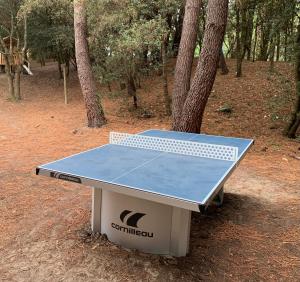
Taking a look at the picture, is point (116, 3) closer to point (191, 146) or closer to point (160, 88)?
point (160, 88)

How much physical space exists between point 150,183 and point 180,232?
902 millimetres

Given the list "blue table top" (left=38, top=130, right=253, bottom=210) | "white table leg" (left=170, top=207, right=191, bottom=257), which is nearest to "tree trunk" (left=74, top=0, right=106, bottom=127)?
"blue table top" (left=38, top=130, right=253, bottom=210)

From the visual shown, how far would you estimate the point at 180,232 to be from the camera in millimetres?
3412

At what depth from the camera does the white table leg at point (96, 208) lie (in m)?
3.82

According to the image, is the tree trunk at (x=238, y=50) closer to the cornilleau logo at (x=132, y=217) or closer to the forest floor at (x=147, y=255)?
the forest floor at (x=147, y=255)

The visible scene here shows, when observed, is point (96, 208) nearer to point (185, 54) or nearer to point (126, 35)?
point (185, 54)

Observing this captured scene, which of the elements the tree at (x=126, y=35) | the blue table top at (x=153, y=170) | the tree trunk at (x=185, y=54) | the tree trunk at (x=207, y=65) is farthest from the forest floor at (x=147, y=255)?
the tree at (x=126, y=35)

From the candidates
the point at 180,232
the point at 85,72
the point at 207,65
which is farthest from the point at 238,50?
the point at 180,232

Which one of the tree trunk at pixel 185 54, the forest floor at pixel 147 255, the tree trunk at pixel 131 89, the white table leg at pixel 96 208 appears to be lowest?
the forest floor at pixel 147 255

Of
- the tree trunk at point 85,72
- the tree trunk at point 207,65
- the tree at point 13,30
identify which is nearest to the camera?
the tree trunk at point 207,65

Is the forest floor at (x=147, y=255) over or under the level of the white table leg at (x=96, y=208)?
under

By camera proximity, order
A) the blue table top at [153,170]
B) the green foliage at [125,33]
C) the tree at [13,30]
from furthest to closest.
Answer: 1. the tree at [13,30]
2. the green foliage at [125,33]
3. the blue table top at [153,170]

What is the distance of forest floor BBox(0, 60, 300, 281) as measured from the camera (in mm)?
3270

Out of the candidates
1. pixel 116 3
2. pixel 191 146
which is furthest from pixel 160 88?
pixel 191 146
